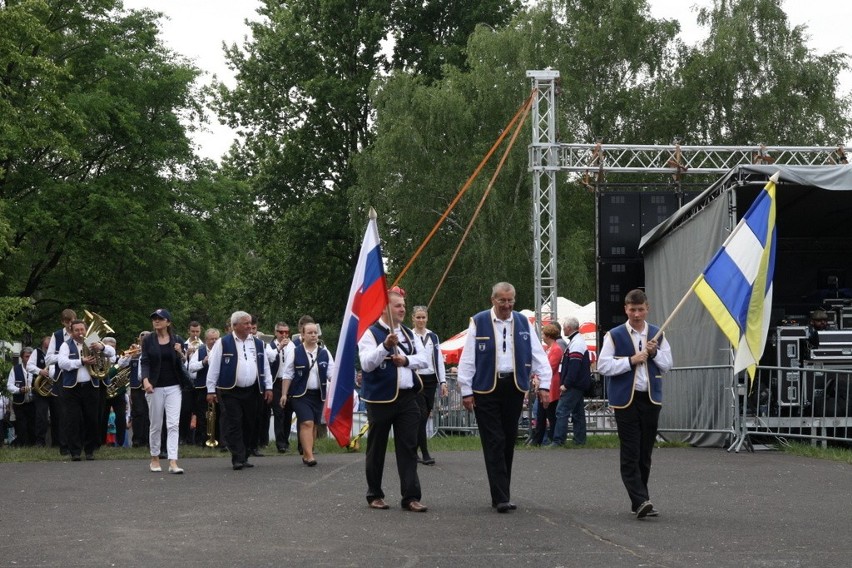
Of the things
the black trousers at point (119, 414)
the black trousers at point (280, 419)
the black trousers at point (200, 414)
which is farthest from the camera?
the black trousers at point (119, 414)

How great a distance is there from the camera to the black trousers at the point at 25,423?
24875 mm

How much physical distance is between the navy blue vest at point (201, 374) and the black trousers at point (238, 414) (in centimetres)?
431

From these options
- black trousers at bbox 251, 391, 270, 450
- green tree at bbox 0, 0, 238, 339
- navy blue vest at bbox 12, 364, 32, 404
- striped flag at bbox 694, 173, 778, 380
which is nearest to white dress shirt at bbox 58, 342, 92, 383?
black trousers at bbox 251, 391, 270, 450

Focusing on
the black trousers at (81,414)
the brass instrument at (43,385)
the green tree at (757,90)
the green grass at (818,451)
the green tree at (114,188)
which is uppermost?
the green tree at (757,90)

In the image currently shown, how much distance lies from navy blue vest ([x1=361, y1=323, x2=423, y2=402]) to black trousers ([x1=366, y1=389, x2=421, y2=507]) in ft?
0.24

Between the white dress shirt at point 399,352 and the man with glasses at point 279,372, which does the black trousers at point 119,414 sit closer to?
the man with glasses at point 279,372

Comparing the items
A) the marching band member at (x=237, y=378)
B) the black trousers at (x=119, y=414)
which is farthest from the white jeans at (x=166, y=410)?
the black trousers at (x=119, y=414)

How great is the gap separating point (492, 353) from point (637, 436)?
1335 millimetres

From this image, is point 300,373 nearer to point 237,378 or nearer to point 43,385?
point 237,378

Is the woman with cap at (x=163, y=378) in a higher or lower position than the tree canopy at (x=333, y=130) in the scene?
lower

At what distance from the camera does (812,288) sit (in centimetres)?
2495

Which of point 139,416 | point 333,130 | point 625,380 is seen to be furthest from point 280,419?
point 333,130

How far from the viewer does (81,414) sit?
1941cm

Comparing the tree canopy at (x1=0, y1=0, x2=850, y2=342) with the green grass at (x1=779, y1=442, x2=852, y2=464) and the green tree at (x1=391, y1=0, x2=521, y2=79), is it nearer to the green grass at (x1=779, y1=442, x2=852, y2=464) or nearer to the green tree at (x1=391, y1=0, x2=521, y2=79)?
the green tree at (x1=391, y1=0, x2=521, y2=79)
